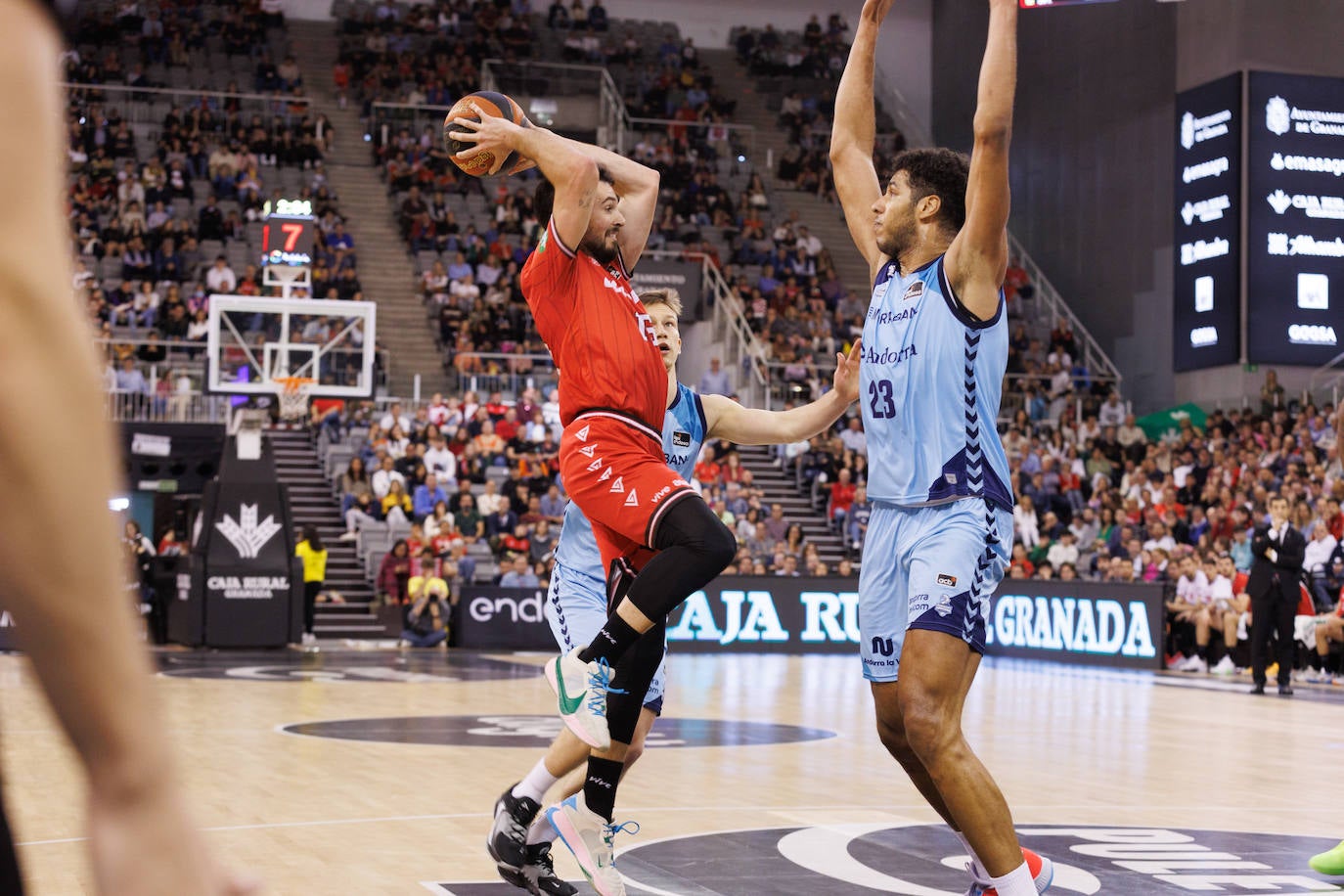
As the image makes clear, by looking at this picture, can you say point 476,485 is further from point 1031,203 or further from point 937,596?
point 937,596

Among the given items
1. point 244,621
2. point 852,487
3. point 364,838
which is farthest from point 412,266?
point 364,838

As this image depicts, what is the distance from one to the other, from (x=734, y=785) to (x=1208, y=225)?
18948mm

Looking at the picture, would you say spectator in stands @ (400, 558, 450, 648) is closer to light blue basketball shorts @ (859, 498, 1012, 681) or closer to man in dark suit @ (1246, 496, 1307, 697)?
man in dark suit @ (1246, 496, 1307, 697)

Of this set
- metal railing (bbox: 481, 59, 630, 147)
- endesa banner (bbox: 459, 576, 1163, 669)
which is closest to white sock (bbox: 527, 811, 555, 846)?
endesa banner (bbox: 459, 576, 1163, 669)

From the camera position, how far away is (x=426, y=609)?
65.9 ft

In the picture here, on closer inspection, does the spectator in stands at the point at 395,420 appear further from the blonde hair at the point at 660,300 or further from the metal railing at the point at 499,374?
the blonde hair at the point at 660,300

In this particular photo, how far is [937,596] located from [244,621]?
14.7 metres

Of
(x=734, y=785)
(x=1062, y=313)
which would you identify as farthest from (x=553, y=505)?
(x=1062, y=313)

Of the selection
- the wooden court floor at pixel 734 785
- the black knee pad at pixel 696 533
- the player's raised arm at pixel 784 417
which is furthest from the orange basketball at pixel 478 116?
the wooden court floor at pixel 734 785

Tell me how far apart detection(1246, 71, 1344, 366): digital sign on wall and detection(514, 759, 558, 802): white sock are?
67.8 ft

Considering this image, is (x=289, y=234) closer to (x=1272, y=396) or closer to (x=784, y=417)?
(x=784, y=417)

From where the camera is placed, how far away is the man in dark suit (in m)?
15.7

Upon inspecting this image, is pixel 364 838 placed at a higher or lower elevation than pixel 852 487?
lower

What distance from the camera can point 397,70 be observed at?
107ft
